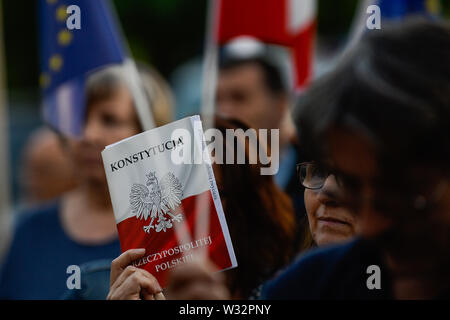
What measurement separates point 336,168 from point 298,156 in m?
0.38

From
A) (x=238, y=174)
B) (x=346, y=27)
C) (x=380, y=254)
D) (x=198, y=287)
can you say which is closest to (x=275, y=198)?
(x=238, y=174)

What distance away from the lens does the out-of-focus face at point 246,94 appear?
10.8 feet

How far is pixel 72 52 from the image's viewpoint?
2262mm

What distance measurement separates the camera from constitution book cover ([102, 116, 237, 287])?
174cm

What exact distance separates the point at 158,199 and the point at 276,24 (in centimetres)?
156

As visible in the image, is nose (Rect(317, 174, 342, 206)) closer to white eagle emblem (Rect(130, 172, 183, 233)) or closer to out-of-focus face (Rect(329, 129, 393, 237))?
out-of-focus face (Rect(329, 129, 393, 237))

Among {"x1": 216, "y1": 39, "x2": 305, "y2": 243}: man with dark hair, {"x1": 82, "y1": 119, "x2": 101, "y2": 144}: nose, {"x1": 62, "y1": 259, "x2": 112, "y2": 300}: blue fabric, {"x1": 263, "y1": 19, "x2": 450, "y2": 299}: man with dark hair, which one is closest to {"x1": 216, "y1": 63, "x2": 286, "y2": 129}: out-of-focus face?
{"x1": 216, "y1": 39, "x2": 305, "y2": 243}: man with dark hair

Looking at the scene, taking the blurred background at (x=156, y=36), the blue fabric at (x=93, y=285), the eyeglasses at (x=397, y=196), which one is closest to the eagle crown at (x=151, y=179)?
the blue fabric at (x=93, y=285)

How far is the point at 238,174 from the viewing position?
6.27ft

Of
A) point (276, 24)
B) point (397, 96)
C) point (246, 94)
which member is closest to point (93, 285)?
point (397, 96)

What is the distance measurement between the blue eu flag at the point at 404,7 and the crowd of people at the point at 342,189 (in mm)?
490
